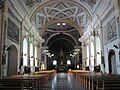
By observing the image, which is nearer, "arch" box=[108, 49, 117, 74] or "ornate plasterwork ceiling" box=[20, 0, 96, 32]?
"arch" box=[108, 49, 117, 74]

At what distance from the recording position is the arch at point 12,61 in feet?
45.6

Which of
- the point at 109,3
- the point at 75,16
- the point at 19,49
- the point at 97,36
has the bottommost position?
the point at 19,49

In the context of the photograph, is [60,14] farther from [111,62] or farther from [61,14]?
[111,62]

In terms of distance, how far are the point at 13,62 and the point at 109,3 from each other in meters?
8.50

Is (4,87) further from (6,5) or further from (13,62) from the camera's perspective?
(13,62)

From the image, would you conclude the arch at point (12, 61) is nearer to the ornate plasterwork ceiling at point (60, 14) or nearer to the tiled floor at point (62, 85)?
the tiled floor at point (62, 85)

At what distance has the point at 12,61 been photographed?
14094mm

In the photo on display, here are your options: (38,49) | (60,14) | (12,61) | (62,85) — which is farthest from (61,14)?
(62,85)

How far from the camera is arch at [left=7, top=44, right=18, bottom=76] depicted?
548 inches

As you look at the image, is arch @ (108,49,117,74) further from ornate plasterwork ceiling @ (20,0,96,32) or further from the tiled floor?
ornate plasterwork ceiling @ (20,0,96,32)

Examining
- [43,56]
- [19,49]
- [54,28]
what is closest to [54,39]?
[54,28]

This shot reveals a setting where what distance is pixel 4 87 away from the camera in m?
5.61

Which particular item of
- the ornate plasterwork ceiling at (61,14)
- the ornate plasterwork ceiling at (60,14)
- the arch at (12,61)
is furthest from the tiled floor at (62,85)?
the ornate plasterwork ceiling at (61,14)

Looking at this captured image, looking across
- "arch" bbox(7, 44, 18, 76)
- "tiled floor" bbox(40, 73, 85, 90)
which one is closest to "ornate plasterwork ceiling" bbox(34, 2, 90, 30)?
"arch" bbox(7, 44, 18, 76)
